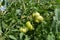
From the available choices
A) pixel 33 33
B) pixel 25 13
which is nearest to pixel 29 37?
pixel 33 33

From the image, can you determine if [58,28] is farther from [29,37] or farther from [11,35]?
[11,35]

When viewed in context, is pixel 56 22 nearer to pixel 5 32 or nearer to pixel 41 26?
pixel 41 26

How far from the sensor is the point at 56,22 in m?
1.16

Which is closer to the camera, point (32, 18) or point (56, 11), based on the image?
point (56, 11)

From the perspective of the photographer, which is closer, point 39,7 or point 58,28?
point 58,28

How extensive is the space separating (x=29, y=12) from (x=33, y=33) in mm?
157

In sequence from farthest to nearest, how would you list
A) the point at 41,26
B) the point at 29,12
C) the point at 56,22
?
the point at 29,12 → the point at 41,26 → the point at 56,22

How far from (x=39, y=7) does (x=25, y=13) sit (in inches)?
4.2

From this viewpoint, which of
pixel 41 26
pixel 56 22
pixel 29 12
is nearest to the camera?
pixel 56 22

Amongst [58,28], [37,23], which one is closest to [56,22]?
[58,28]

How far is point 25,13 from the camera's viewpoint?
1371 mm

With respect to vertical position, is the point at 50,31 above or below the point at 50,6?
below

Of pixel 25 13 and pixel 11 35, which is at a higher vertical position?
pixel 25 13

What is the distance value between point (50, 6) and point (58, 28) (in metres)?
0.18
